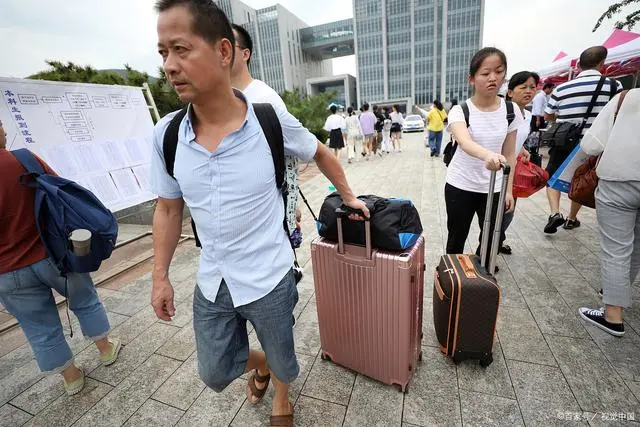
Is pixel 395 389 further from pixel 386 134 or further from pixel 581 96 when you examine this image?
pixel 386 134

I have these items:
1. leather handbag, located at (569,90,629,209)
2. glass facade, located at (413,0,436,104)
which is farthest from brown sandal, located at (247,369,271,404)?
glass facade, located at (413,0,436,104)

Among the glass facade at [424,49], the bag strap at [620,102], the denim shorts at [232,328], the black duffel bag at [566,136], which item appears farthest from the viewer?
the glass facade at [424,49]

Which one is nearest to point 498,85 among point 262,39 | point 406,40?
point 406,40

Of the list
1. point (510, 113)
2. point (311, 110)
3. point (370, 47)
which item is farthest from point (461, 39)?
point (510, 113)

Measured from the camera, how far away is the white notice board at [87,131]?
8.35 feet

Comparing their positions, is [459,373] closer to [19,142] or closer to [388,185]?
[19,142]

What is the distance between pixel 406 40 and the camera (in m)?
59.9

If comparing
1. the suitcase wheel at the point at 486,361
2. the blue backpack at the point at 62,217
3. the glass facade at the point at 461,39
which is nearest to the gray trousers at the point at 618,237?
the suitcase wheel at the point at 486,361

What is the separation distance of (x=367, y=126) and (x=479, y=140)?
306 inches

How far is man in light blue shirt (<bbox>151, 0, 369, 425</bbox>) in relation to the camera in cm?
100

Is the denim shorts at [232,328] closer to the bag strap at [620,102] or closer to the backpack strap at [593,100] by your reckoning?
the bag strap at [620,102]

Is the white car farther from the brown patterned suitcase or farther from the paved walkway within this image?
the brown patterned suitcase

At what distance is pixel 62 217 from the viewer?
1611mm

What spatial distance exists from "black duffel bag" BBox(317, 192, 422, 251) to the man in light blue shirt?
0.11 meters
